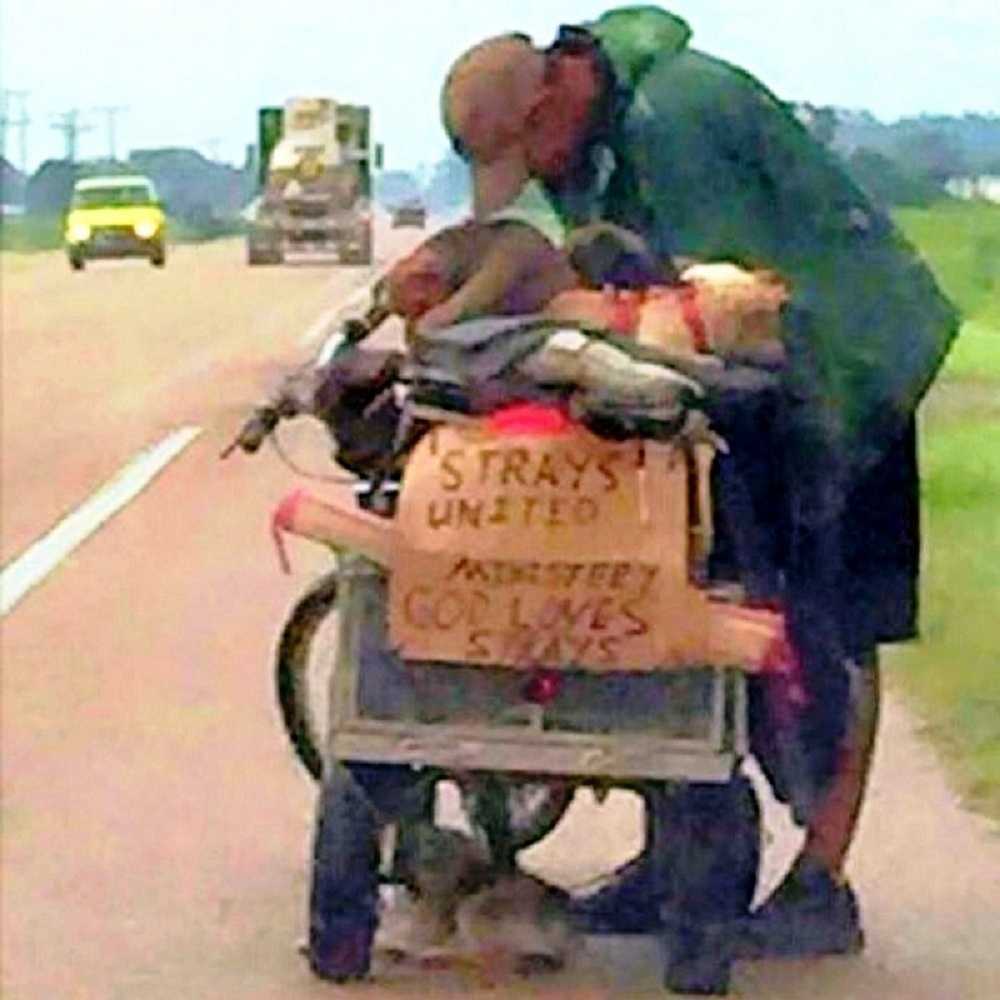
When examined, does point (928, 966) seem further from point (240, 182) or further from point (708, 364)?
point (240, 182)

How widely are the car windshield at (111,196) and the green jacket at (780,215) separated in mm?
11267

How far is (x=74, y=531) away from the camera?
17.4 m

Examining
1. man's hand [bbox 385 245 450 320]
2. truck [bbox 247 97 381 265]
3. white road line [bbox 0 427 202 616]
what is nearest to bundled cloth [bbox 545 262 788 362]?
man's hand [bbox 385 245 450 320]

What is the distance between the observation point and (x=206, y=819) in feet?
30.8

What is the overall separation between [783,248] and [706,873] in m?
1.07

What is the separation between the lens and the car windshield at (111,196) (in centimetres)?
1952

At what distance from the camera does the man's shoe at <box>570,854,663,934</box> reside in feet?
24.7

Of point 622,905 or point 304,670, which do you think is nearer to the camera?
point 622,905

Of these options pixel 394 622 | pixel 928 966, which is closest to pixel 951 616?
pixel 928 966

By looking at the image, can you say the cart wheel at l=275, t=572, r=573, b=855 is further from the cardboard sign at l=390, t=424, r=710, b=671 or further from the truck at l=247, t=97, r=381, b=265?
the truck at l=247, t=97, r=381, b=265

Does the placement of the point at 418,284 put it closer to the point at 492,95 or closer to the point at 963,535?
the point at 492,95

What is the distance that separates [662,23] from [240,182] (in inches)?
176

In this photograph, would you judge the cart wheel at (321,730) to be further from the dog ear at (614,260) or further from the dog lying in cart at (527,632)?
the dog ear at (614,260)

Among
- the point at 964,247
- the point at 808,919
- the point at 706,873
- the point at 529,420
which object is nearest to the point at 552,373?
the point at 529,420
